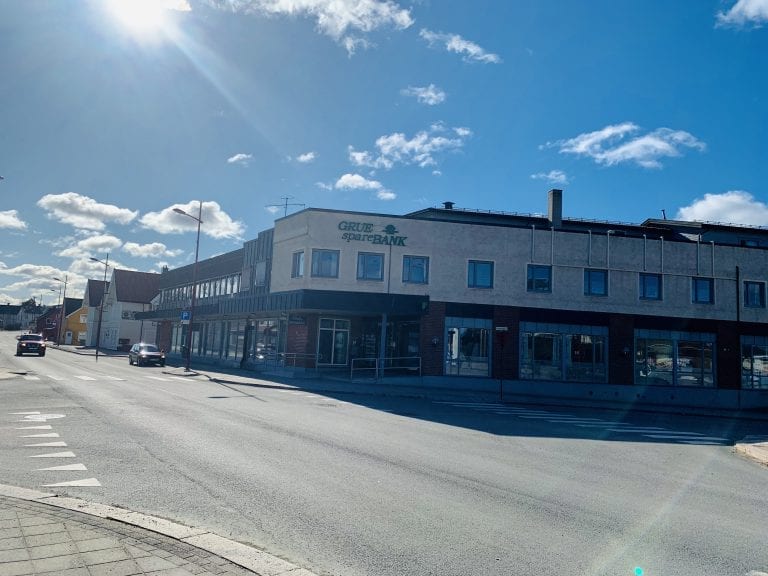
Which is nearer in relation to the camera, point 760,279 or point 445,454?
point 445,454

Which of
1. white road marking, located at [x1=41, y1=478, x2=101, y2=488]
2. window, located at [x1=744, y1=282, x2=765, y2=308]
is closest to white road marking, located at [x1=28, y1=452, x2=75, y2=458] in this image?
white road marking, located at [x1=41, y1=478, x2=101, y2=488]

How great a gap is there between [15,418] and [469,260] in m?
22.0

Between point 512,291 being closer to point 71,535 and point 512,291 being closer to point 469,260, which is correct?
point 469,260

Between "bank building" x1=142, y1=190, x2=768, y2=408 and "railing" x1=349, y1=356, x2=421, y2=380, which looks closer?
"railing" x1=349, y1=356, x2=421, y2=380

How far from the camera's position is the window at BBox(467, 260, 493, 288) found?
3019 centimetres

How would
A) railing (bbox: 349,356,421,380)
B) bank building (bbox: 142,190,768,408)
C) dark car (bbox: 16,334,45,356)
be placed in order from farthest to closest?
dark car (bbox: 16,334,45,356) → bank building (bbox: 142,190,768,408) → railing (bbox: 349,356,421,380)

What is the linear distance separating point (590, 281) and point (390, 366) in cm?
1194

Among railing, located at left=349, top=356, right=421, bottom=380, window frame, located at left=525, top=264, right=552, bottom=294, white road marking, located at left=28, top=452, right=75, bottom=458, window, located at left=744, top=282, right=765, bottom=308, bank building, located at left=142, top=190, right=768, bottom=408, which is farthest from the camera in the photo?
window, located at left=744, top=282, right=765, bottom=308

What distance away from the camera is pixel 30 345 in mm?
47031

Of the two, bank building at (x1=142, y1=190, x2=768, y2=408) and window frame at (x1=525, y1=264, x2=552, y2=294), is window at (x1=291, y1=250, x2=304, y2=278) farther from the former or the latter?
window frame at (x1=525, y1=264, x2=552, y2=294)

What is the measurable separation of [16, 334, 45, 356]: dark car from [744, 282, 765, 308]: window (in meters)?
51.4

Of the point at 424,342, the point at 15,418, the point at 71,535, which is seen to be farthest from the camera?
the point at 424,342

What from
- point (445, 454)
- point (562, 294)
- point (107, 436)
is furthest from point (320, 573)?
point (562, 294)

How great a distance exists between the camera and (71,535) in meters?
5.02
